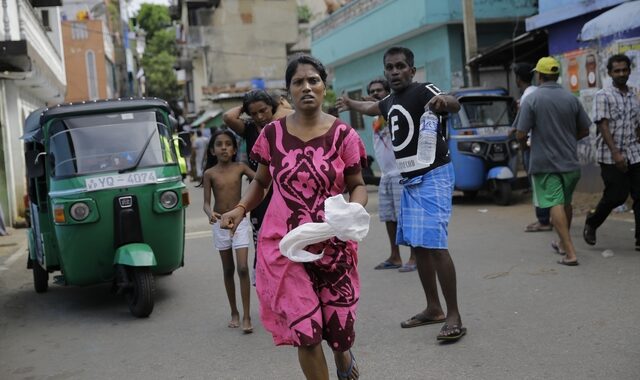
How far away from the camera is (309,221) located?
150 inches

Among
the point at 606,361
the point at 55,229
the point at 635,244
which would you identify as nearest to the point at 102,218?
the point at 55,229

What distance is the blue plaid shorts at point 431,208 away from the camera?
5496 mm

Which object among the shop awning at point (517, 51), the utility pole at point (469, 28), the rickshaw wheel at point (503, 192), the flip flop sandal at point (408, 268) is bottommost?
the flip flop sandal at point (408, 268)

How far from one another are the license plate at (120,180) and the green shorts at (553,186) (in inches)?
145

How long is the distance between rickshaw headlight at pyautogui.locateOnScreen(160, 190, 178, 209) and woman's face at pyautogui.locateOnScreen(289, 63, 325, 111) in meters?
3.60

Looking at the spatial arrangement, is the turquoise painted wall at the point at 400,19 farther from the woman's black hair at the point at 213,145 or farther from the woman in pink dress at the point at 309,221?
the woman in pink dress at the point at 309,221

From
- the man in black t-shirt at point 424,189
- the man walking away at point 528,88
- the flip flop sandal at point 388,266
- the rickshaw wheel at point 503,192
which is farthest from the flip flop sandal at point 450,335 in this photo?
the rickshaw wheel at point 503,192

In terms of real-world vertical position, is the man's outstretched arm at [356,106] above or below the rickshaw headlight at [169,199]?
above

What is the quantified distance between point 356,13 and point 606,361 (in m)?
20.5

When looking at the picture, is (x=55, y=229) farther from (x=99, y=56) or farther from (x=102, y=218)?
(x=99, y=56)

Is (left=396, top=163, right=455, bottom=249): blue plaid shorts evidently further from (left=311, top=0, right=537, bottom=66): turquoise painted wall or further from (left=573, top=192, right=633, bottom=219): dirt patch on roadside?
(left=311, top=0, right=537, bottom=66): turquoise painted wall

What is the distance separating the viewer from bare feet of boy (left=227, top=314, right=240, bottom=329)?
6.36 metres

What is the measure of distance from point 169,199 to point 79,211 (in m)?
0.82

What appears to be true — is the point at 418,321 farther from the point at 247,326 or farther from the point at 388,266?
the point at 388,266
